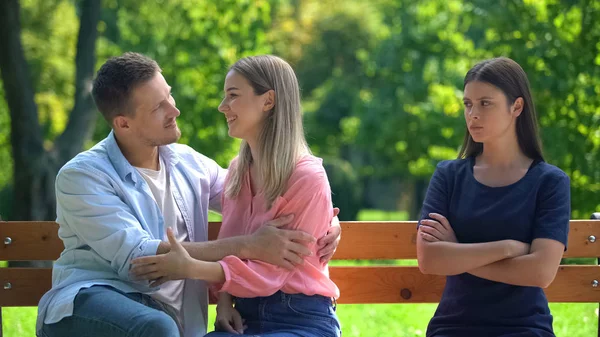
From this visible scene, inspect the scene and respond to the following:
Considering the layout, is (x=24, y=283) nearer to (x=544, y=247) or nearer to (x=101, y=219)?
(x=101, y=219)

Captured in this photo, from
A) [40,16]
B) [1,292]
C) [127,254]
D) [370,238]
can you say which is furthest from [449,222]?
[40,16]

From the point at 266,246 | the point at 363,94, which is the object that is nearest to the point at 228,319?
the point at 266,246

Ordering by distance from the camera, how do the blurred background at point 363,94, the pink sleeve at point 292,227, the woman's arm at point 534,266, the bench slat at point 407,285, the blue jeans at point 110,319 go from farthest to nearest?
the blurred background at point 363,94 → the bench slat at point 407,285 → the pink sleeve at point 292,227 → the woman's arm at point 534,266 → the blue jeans at point 110,319

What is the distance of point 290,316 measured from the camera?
3336 mm

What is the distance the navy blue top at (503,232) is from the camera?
3.24 meters

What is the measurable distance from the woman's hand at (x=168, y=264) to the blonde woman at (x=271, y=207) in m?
0.02

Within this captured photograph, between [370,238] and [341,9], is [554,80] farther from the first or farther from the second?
[341,9]

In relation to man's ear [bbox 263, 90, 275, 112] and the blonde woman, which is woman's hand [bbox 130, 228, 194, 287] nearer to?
the blonde woman

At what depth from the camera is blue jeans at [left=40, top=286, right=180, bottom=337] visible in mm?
3045

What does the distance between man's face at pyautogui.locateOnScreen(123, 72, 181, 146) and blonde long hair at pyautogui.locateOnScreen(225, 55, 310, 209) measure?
352mm

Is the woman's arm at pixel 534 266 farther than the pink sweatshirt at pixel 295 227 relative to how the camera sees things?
No

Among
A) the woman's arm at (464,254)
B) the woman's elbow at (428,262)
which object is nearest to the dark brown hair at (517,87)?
the woman's arm at (464,254)

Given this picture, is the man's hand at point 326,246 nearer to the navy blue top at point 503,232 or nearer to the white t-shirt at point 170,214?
the navy blue top at point 503,232

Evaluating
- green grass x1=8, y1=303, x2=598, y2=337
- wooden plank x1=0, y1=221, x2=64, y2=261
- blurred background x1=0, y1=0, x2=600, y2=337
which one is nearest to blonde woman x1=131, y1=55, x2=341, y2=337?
wooden plank x1=0, y1=221, x2=64, y2=261
